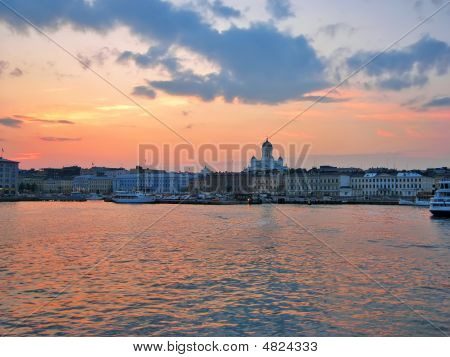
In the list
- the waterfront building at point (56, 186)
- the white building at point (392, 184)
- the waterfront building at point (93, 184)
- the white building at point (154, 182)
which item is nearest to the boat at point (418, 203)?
the white building at point (392, 184)

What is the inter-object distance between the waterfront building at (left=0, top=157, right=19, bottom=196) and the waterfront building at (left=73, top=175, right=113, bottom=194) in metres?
33.4

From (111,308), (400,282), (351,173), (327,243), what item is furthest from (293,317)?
(351,173)

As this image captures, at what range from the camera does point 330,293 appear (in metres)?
13.1

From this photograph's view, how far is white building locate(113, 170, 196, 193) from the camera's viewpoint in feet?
531

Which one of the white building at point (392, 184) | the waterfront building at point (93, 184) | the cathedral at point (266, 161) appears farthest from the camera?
the waterfront building at point (93, 184)

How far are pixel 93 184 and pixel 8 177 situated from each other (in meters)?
40.5

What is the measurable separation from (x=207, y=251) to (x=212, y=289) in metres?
7.55

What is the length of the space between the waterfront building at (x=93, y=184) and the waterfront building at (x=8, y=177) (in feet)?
110

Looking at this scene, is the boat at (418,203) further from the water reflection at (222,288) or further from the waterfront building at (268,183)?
the water reflection at (222,288)

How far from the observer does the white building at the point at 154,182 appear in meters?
162

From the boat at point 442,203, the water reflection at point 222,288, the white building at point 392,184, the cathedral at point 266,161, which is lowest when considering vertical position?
the water reflection at point 222,288

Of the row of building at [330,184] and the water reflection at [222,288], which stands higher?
the row of building at [330,184]

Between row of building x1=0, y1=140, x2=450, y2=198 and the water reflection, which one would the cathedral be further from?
the water reflection
